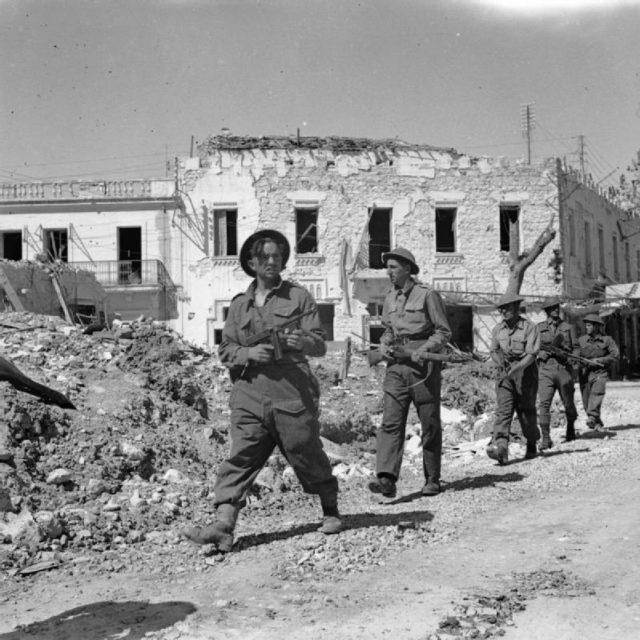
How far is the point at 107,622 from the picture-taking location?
12.8 ft

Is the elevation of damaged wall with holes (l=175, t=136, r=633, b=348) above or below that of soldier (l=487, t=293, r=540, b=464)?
above

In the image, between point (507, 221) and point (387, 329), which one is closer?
point (387, 329)

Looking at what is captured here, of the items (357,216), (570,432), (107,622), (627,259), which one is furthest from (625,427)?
(627,259)

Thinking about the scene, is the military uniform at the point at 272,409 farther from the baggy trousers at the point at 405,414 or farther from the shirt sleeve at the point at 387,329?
the shirt sleeve at the point at 387,329

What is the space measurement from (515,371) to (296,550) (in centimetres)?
420

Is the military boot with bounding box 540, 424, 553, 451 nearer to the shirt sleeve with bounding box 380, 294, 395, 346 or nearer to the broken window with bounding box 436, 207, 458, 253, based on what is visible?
the shirt sleeve with bounding box 380, 294, 395, 346

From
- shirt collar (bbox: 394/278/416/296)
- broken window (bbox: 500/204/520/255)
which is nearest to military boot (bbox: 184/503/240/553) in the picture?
shirt collar (bbox: 394/278/416/296)

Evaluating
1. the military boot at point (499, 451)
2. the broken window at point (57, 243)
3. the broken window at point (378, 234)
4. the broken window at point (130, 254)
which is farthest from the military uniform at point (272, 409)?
the broken window at point (57, 243)

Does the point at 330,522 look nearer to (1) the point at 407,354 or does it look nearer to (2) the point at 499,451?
(1) the point at 407,354

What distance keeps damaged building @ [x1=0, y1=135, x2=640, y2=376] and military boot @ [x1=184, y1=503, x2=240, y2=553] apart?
79.2 feet

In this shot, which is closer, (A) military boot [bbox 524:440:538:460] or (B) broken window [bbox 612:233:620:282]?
(A) military boot [bbox 524:440:538:460]

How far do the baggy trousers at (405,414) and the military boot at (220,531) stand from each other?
6.01ft

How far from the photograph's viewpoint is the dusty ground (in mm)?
3734

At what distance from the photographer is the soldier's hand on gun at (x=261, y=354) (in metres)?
4.91
